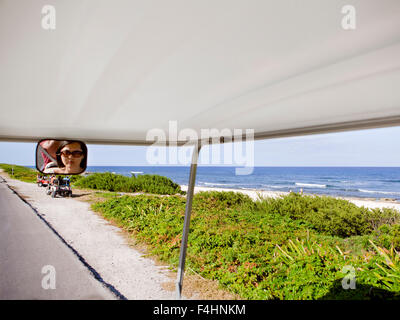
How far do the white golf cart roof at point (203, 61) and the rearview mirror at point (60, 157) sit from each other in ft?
0.83

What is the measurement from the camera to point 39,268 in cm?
504

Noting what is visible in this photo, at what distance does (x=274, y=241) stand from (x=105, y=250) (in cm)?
389

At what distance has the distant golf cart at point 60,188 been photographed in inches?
429

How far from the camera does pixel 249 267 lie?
4.32m

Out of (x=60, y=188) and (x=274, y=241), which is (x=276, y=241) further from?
(x=60, y=188)

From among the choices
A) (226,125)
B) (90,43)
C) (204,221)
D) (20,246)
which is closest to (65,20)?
(90,43)

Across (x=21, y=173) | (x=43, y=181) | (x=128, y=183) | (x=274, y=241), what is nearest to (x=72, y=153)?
(x=274, y=241)

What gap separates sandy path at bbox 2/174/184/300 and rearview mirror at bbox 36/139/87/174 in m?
2.98

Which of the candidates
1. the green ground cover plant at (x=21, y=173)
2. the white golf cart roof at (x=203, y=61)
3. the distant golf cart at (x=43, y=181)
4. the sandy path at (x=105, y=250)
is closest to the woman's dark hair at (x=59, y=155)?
the white golf cart roof at (x=203, y=61)

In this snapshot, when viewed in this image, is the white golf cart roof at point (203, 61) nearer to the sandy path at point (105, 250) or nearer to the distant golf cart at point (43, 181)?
the sandy path at point (105, 250)

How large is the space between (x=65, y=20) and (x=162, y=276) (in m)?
4.67

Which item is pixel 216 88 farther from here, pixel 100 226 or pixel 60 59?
pixel 100 226

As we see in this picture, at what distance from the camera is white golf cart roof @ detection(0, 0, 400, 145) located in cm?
59

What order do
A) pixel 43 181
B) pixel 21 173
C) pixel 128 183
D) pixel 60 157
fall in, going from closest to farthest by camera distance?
pixel 60 157
pixel 128 183
pixel 43 181
pixel 21 173
